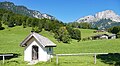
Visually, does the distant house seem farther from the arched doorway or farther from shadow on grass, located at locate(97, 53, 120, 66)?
shadow on grass, located at locate(97, 53, 120, 66)

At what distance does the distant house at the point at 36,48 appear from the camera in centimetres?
3484

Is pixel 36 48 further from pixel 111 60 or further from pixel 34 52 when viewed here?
pixel 111 60

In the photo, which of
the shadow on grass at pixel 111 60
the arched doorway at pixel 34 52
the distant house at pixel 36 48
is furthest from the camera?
the arched doorway at pixel 34 52

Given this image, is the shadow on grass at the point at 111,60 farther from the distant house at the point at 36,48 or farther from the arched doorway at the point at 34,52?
the arched doorway at the point at 34,52

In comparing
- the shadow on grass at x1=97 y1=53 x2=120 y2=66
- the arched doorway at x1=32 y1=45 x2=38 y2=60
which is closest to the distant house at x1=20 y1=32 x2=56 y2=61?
the arched doorway at x1=32 y1=45 x2=38 y2=60

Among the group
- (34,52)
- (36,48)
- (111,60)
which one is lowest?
(111,60)

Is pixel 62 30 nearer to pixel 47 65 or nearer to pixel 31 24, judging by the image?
pixel 31 24

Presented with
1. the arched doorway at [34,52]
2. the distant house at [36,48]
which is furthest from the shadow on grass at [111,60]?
the arched doorway at [34,52]

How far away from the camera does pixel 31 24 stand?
5094 inches

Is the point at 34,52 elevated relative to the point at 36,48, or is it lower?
lower

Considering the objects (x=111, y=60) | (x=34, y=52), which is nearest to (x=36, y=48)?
(x=34, y=52)

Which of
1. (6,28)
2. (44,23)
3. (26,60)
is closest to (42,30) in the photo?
(44,23)

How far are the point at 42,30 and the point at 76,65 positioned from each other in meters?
93.3

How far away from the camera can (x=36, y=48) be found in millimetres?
36250
